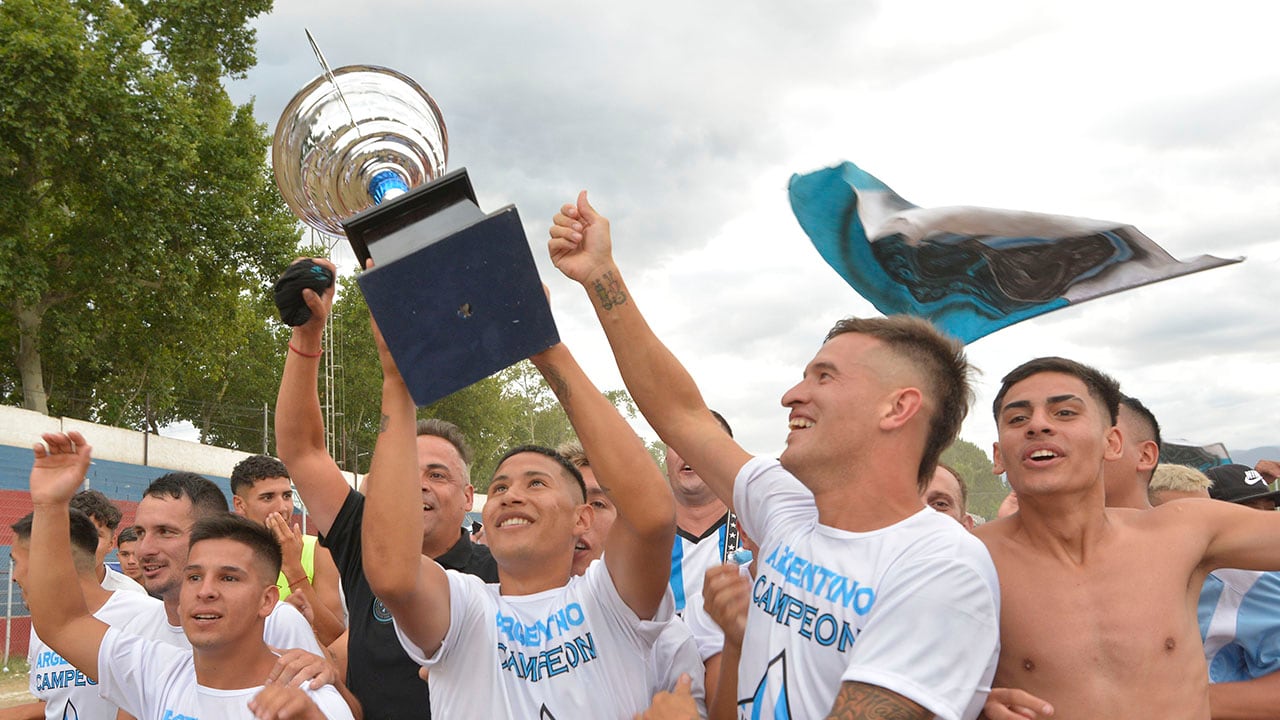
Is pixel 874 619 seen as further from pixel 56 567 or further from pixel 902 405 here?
pixel 56 567

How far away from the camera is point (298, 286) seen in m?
2.94

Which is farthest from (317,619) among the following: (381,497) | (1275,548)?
(1275,548)

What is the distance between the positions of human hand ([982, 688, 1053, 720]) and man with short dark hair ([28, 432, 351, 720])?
2110mm

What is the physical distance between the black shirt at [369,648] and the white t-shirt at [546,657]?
0.66 m

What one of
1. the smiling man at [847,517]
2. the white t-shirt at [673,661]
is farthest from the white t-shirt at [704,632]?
the smiling man at [847,517]

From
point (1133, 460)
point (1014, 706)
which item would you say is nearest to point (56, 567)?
point (1014, 706)

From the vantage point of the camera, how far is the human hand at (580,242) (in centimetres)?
303

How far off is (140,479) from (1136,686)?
24.7 meters

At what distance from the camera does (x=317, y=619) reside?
16.9 feet

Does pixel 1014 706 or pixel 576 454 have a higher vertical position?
pixel 576 454

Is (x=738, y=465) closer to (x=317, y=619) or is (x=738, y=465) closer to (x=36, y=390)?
(x=317, y=619)

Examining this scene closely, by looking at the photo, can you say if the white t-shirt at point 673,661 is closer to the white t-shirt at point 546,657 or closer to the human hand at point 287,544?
the white t-shirt at point 546,657

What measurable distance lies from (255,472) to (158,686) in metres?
2.38

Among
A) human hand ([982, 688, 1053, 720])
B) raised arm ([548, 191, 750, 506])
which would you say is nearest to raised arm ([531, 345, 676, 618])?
raised arm ([548, 191, 750, 506])
